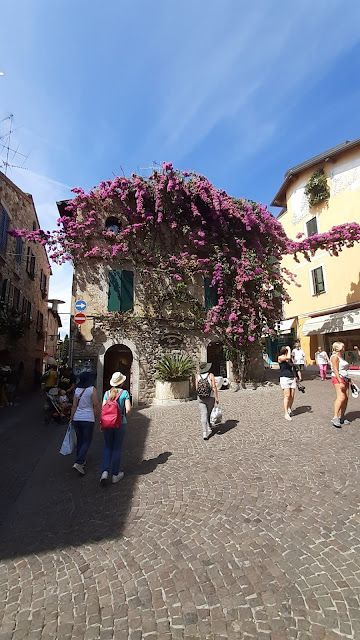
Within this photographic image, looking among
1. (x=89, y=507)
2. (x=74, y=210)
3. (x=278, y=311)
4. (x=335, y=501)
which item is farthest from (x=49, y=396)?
(x=278, y=311)

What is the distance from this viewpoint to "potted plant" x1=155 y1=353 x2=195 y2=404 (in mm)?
10406

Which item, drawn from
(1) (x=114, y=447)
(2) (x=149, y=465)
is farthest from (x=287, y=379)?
(1) (x=114, y=447)

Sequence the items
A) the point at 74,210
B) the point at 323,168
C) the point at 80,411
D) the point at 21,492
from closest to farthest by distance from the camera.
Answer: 1. the point at 21,492
2. the point at 80,411
3. the point at 74,210
4. the point at 323,168

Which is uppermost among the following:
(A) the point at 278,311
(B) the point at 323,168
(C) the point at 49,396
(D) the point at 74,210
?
(B) the point at 323,168

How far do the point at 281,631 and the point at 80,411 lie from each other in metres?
3.69

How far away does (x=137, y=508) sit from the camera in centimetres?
368

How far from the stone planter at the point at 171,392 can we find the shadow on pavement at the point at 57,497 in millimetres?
3525

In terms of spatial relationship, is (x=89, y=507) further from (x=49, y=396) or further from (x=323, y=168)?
(x=323, y=168)

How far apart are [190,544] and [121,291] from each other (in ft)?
32.6

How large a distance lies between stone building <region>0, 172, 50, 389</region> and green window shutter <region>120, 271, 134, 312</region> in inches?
227

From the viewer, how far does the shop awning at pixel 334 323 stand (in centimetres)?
1489

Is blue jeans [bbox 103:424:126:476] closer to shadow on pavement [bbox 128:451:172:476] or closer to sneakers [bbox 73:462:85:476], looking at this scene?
shadow on pavement [bbox 128:451:172:476]

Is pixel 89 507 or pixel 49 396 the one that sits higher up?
pixel 49 396

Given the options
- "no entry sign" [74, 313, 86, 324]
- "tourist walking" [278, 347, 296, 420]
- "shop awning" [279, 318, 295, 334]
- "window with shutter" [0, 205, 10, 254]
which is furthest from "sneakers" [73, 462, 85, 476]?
"shop awning" [279, 318, 295, 334]
